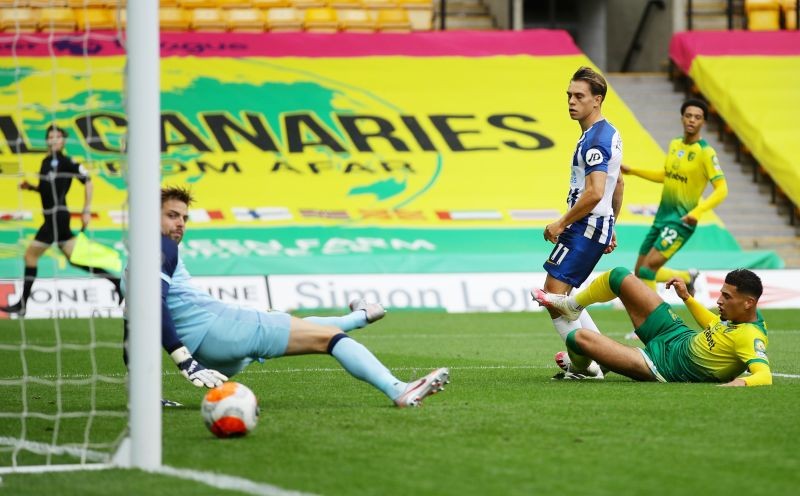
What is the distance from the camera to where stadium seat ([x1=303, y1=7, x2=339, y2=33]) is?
2388 cm

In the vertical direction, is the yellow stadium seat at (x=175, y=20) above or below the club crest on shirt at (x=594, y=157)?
below

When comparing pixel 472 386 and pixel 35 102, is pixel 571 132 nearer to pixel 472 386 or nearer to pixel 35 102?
pixel 35 102

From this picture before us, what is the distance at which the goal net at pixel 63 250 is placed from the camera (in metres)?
5.98

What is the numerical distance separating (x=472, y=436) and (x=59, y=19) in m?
18.7

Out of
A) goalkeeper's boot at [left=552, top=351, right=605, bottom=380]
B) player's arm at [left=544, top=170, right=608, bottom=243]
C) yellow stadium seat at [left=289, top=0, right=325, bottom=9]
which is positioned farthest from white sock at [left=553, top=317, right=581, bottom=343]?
yellow stadium seat at [left=289, top=0, right=325, bottom=9]

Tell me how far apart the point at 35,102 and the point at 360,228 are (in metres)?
5.98

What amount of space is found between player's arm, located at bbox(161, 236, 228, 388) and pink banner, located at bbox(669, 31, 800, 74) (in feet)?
58.4

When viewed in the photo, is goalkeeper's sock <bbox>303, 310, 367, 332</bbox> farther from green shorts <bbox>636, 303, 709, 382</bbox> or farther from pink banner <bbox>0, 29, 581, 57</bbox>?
pink banner <bbox>0, 29, 581, 57</bbox>

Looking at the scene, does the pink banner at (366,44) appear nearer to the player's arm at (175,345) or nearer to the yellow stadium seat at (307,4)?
the yellow stadium seat at (307,4)

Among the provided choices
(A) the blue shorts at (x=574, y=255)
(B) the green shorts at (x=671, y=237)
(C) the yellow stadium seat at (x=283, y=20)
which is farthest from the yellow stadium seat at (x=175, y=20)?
(A) the blue shorts at (x=574, y=255)

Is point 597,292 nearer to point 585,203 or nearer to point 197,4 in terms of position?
point 585,203

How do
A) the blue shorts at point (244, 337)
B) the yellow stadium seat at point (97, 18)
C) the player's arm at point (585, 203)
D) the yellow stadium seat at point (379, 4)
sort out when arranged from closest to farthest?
the blue shorts at point (244, 337)
the player's arm at point (585, 203)
the yellow stadium seat at point (97, 18)
the yellow stadium seat at point (379, 4)

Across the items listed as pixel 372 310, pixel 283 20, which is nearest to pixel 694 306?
pixel 372 310

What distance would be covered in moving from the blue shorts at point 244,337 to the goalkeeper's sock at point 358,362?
0.28m
